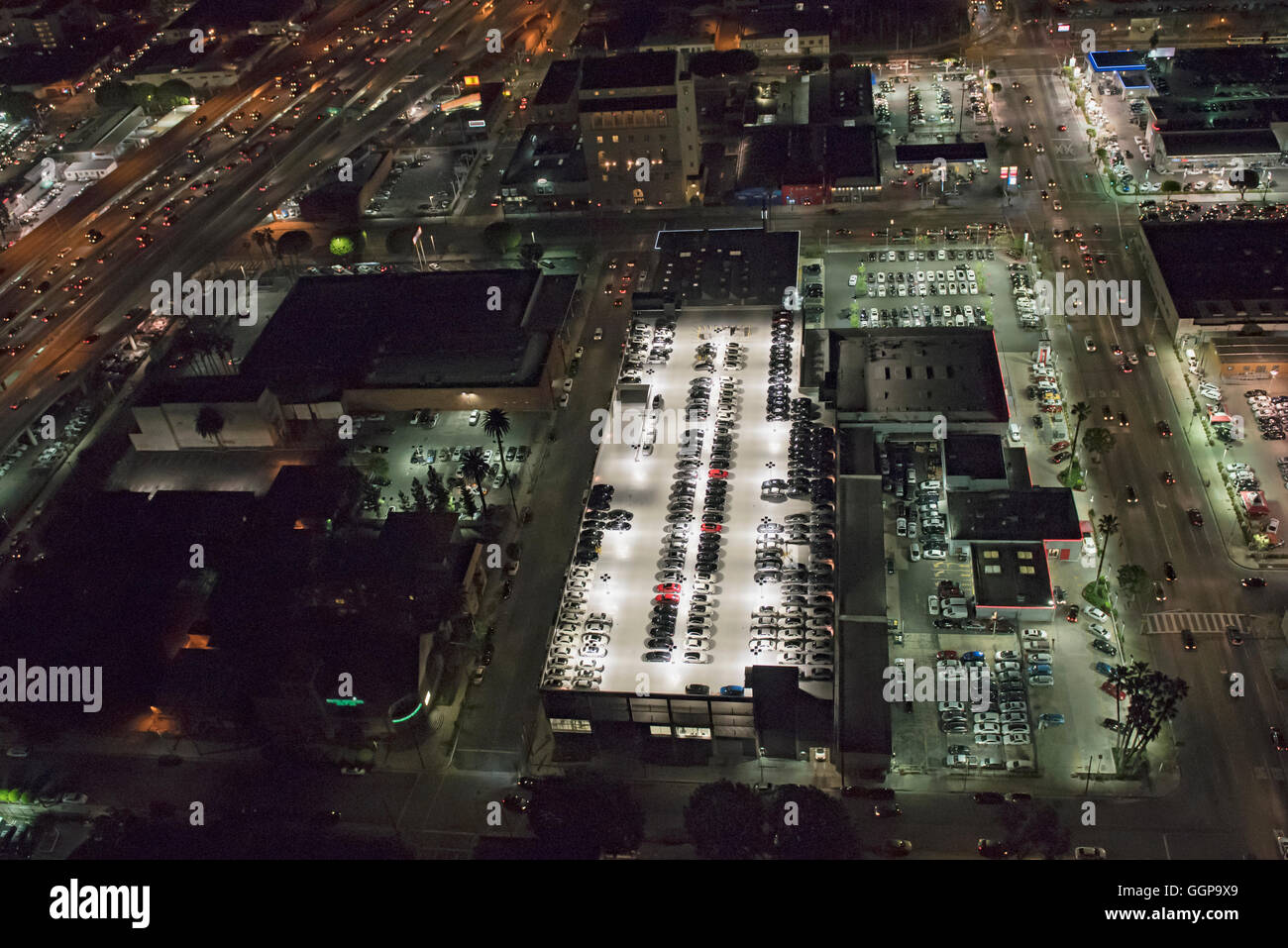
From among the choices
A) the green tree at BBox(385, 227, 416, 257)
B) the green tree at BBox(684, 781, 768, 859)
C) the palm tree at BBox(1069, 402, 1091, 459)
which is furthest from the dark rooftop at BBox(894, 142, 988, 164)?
the green tree at BBox(684, 781, 768, 859)

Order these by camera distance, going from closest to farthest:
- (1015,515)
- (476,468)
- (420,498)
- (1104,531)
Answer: (1104,531), (1015,515), (476,468), (420,498)

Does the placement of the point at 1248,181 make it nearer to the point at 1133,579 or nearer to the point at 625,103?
the point at 1133,579

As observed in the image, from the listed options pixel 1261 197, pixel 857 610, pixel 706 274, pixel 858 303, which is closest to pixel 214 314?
pixel 706 274

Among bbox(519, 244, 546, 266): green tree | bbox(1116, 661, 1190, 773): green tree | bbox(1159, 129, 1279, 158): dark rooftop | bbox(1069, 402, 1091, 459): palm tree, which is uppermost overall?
bbox(1159, 129, 1279, 158): dark rooftop

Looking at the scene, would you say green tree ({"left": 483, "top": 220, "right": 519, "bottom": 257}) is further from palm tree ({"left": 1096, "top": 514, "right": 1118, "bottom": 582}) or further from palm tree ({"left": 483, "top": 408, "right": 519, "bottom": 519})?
palm tree ({"left": 1096, "top": 514, "right": 1118, "bottom": 582})

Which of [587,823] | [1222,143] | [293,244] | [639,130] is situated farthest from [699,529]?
[1222,143]

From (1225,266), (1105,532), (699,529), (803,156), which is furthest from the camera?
(803,156)
